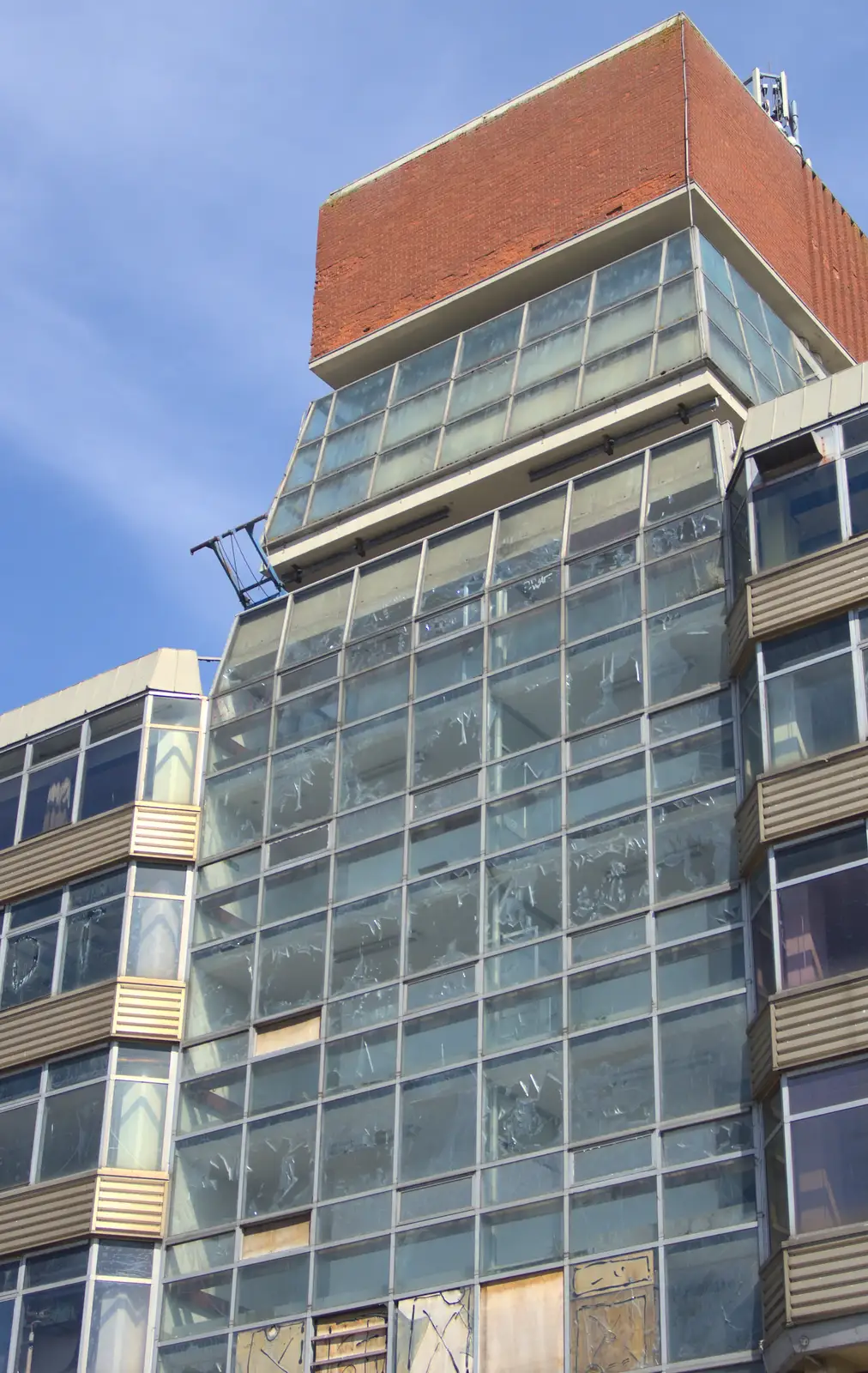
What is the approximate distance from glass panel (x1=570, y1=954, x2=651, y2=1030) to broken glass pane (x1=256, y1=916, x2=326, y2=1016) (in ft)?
14.8

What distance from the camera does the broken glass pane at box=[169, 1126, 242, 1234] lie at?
29.4 m

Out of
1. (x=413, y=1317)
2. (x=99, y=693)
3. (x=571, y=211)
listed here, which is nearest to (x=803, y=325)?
(x=571, y=211)

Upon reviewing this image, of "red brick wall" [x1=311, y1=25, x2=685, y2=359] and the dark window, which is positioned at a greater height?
"red brick wall" [x1=311, y1=25, x2=685, y2=359]

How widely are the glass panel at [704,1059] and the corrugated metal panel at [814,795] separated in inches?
88.5

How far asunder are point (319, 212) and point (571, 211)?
7.64 m

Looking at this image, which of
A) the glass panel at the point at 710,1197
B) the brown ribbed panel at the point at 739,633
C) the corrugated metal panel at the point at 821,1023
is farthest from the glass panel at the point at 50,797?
the corrugated metal panel at the point at 821,1023

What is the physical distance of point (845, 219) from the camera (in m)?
43.7

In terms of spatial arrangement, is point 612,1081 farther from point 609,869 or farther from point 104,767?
point 104,767

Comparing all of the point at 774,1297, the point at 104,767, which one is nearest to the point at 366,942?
the point at 104,767

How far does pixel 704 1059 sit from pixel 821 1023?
2120 mm

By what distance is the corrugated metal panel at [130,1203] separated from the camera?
2942 cm

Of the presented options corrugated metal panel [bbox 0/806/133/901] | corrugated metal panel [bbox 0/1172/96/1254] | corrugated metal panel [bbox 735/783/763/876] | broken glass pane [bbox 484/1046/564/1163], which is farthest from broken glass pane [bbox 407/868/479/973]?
corrugated metal panel [bbox 0/1172/96/1254]

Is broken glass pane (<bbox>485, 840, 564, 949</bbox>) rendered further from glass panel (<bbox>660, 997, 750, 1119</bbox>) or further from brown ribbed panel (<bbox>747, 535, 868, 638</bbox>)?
brown ribbed panel (<bbox>747, 535, 868, 638</bbox>)

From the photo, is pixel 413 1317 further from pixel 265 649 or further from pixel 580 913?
pixel 265 649
